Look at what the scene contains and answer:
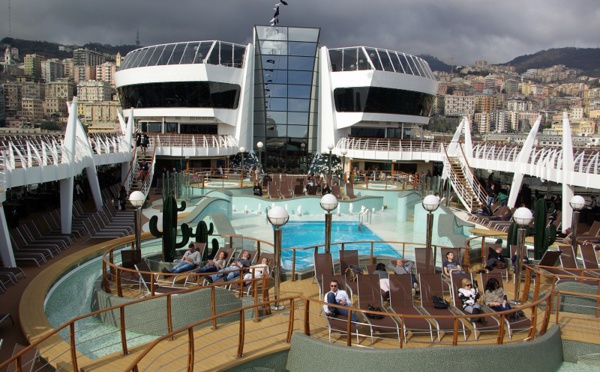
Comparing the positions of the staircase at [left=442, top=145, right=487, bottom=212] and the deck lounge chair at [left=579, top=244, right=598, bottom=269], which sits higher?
the staircase at [left=442, top=145, right=487, bottom=212]

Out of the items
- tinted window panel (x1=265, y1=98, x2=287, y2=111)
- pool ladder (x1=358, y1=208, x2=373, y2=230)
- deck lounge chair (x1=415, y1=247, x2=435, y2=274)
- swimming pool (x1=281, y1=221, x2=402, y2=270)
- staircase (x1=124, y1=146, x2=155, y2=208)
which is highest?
tinted window panel (x1=265, y1=98, x2=287, y2=111)

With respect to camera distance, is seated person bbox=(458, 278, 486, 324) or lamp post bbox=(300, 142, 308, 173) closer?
seated person bbox=(458, 278, 486, 324)

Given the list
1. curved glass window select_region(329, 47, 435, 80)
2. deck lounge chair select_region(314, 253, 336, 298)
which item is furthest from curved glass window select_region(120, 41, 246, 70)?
deck lounge chair select_region(314, 253, 336, 298)

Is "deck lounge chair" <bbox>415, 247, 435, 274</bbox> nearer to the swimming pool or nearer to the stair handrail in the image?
the swimming pool

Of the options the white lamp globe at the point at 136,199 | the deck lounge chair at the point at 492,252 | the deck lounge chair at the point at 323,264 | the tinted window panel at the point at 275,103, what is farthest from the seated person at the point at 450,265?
the tinted window panel at the point at 275,103

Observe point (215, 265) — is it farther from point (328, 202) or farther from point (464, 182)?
point (464, 182)

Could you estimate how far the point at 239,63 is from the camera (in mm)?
33938

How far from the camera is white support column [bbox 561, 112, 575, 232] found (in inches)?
653

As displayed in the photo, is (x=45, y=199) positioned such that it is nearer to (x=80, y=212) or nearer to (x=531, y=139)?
(x=80, y=212)

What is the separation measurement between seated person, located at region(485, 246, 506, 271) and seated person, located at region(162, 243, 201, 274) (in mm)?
5837

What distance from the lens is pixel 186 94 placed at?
1277 inches

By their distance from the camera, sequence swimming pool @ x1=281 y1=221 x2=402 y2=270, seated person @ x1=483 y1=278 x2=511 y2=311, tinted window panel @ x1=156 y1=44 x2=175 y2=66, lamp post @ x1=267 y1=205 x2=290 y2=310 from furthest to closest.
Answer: tinted window panel @ x1=156 y1=44 x2=175 y2=66, swimming pool @ x1=281 y1=221 x2=402 y2=270, lamp post @ x1=267 y1=205 x2=290 y2=310, seated person @ x1=483 y1=278 x2=511 y2=311

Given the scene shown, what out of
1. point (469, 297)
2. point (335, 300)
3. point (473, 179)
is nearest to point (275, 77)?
point (473, 179)

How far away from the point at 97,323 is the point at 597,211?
18166 millimetres
